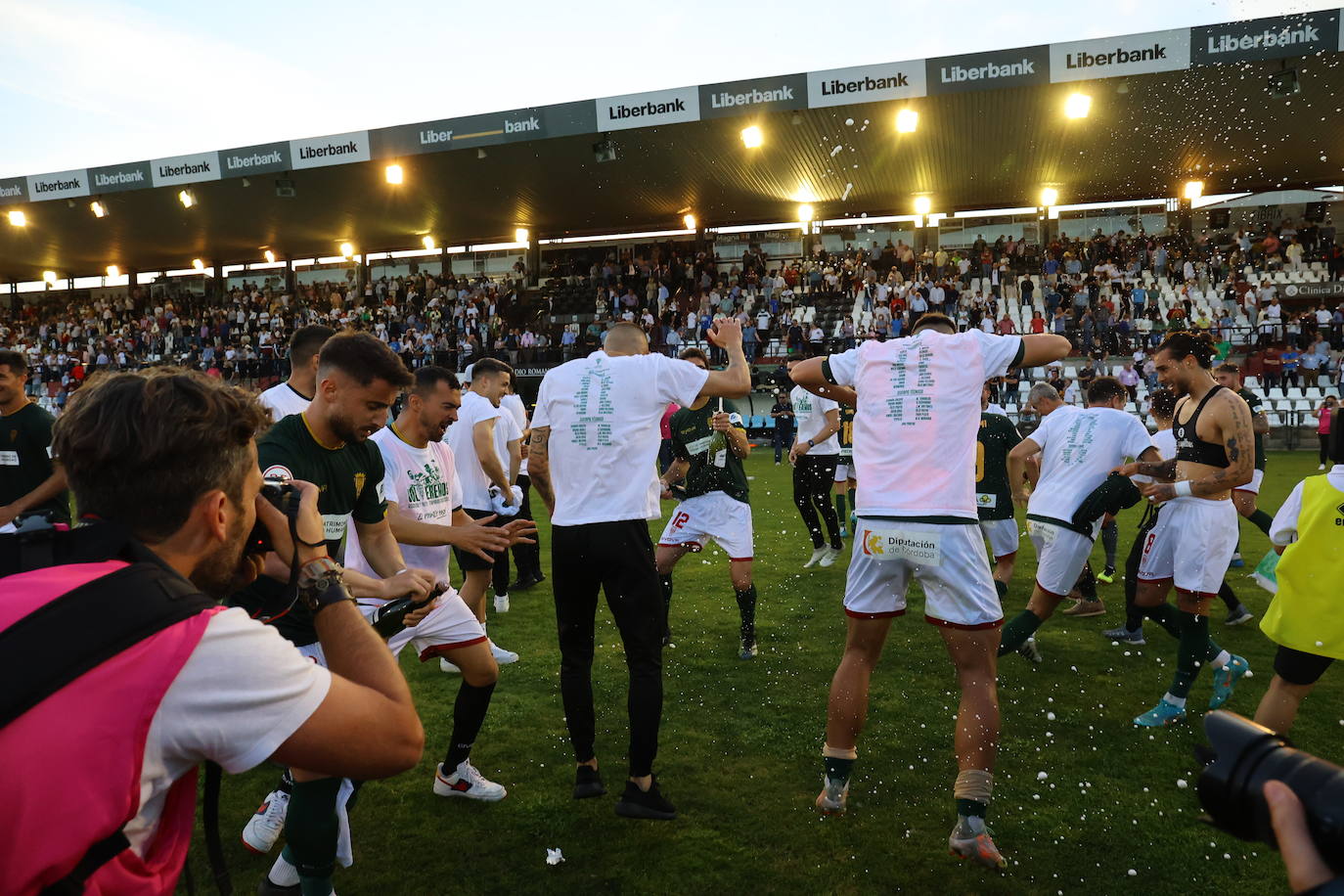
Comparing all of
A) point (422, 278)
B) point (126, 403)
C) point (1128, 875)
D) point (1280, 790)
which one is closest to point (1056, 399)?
point (1128, 875)

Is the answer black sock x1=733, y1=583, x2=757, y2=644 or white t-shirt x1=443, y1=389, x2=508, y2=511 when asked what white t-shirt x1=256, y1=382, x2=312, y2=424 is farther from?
black sock x1=733, y1=583, x2=757, y2=644

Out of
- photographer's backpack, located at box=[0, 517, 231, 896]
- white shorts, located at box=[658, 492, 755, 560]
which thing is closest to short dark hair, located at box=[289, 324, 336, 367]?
white shorts, located at box=[658, 492, 755, 560]

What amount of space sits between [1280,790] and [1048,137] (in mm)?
24698

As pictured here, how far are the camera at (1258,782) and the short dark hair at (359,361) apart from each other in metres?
2.78

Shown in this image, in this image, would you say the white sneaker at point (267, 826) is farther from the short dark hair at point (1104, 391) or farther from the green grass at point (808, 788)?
the short dark hair at point (1104, 391)

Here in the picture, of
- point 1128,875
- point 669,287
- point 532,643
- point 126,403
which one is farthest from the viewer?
point 669,287

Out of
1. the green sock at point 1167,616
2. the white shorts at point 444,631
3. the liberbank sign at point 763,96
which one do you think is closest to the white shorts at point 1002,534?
the green sock at point 1167,616

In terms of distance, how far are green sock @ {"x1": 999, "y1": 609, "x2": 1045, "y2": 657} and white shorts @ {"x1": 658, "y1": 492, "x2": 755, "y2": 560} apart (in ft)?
6.17

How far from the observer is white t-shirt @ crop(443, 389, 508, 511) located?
6934 millimetres

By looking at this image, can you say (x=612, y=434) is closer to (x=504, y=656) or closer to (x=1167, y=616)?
(x=504, y=656)

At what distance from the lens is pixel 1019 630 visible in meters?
5.15

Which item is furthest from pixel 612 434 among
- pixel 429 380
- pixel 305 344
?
pixel 305 344

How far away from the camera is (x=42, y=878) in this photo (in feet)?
3.74

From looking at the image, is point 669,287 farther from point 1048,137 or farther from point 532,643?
point 532,643
